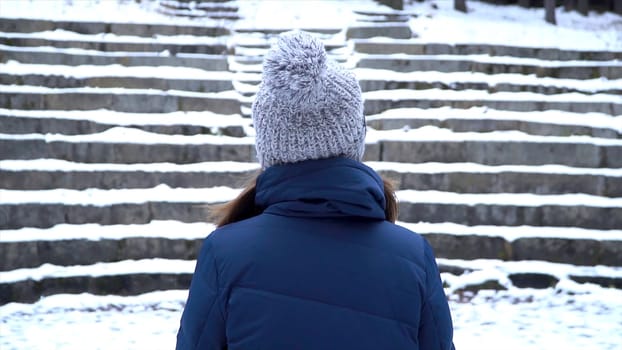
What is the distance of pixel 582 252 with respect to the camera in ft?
21.3

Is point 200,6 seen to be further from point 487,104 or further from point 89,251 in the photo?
point 89,251

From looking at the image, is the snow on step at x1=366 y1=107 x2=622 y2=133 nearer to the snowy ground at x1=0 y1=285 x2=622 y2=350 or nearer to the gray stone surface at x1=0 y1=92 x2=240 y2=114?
the gray stone surface at x1=0 y1=92 x2=240 y2=114

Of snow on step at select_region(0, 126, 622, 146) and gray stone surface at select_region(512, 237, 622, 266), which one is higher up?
snow on step at select_region(0, 126, 622, 146)

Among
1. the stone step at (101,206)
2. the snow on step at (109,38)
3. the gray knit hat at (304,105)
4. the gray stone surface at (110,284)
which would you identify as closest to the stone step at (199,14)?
the snow on step at (109,38)

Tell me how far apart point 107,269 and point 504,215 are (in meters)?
3.60

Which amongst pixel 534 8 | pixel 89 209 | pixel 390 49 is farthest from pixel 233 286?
pixel 534 8

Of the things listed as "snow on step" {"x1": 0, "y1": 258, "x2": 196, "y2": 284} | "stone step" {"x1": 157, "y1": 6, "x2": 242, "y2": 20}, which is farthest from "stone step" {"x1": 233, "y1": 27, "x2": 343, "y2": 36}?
"snow on step" {"x1": 0, "y1": 258, "x2": 196, "y2": 284}

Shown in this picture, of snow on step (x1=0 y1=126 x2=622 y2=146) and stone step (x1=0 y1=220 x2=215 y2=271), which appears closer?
stone step (x1=0 y1=220 x2=215 y2=271)

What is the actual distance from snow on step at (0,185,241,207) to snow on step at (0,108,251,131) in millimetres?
1058

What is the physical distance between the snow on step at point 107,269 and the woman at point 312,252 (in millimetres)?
4630

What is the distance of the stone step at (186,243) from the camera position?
6176mm

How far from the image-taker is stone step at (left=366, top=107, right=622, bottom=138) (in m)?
7.91

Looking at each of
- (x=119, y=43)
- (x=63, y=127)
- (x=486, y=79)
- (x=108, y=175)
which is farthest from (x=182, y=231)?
(x=486, y=79)

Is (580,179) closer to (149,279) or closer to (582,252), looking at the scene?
(582,252)
